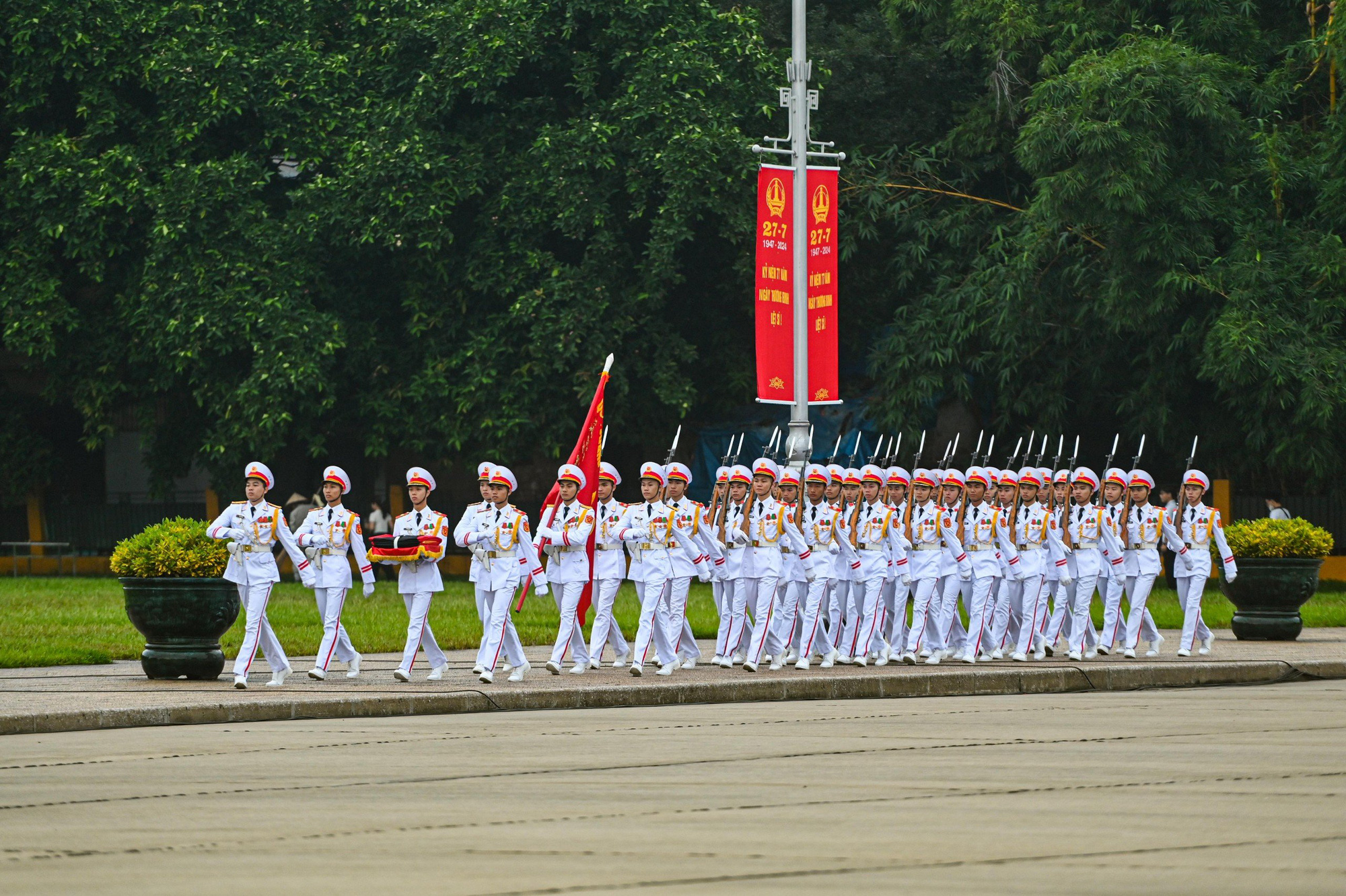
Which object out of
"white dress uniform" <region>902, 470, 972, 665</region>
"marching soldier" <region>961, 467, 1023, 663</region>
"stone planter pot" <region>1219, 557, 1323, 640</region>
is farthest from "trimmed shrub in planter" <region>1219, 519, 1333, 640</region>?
"white dress uniform" <region>902, 470, 972, 665</region>

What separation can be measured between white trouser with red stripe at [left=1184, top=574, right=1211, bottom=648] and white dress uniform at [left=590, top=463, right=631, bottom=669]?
5.46 metres

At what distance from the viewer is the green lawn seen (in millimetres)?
18609

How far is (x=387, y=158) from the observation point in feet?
94.7

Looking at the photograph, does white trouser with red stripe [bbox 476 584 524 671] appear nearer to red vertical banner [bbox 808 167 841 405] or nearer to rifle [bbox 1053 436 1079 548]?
rifle [bbox 1053 436 1079 548]

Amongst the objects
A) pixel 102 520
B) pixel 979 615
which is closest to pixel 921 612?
pixel 979 615

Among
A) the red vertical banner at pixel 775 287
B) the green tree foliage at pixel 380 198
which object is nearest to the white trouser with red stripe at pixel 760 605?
the red vertical banner at pixel 775 287

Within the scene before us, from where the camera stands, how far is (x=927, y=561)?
17875 millimetres

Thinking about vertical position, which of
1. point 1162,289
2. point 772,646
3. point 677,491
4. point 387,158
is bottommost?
point 772,646

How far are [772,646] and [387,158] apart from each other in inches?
541

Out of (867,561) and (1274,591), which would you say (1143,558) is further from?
(1274,591)

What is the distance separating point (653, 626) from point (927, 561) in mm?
2990

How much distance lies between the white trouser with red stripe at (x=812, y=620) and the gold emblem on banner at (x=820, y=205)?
6.53 metres

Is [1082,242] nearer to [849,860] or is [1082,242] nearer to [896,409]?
[896,409]

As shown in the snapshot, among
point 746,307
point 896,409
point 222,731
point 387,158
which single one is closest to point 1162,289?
point 896,409
